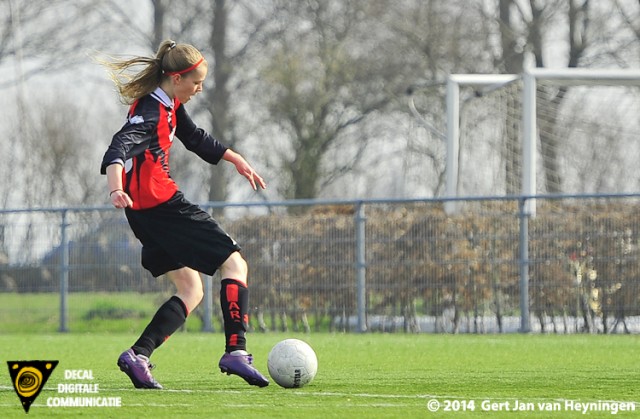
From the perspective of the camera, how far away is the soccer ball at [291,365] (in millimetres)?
7898

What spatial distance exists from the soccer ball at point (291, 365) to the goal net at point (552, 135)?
37.9 ft

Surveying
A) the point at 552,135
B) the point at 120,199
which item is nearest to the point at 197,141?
the point at 120,199

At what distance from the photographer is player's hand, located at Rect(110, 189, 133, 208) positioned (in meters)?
7.43

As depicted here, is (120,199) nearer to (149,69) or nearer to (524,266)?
(149,69)

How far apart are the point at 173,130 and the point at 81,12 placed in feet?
77.2

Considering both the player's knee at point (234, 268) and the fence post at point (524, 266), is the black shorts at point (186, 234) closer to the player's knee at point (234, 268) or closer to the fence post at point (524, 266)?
the player's knee at point (234, 268)

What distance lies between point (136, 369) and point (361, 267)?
28.5 ft

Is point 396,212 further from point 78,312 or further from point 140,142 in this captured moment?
point 140,142

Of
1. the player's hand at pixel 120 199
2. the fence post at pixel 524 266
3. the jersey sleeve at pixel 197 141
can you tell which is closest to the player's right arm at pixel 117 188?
the player's hand at pixel 120 199

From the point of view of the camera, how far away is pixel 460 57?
95.9 feet

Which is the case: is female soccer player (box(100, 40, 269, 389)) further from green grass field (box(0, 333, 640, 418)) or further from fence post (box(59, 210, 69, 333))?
fence post (box(59, 210, 69, 333))

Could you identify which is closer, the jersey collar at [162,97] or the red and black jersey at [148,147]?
the red and black jersey at [148,147]

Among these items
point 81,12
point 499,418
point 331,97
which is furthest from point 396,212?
point 81,12

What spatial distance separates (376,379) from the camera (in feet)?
28.3
